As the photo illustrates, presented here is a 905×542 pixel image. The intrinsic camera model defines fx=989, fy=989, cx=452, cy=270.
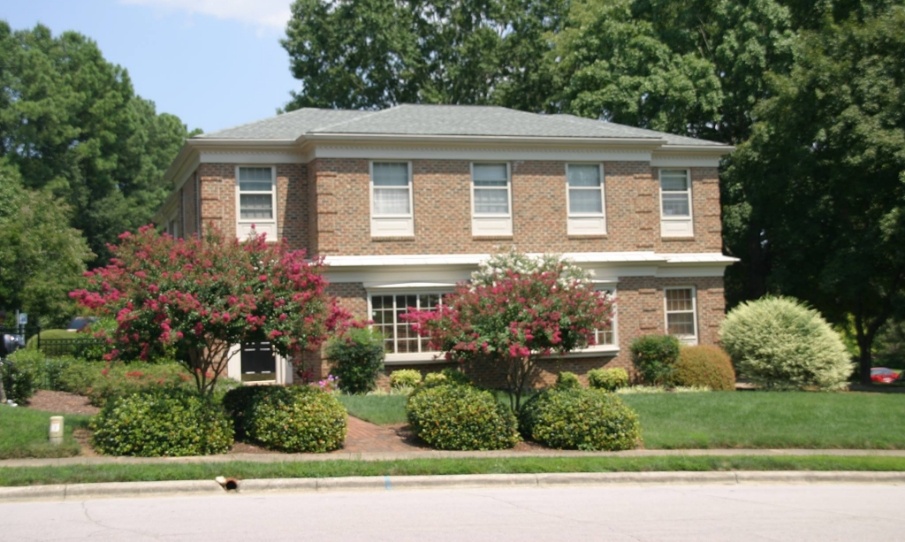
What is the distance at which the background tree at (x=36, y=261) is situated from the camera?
3266 cm

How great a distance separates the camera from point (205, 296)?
1438cm

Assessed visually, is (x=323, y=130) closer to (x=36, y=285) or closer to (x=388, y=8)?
(x=36, y=285)

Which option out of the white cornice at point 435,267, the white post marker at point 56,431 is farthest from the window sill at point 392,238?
the white post marker at point 56,431

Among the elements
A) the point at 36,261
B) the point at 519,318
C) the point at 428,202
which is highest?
the point at 428,202

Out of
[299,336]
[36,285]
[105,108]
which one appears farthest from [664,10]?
[105,108]

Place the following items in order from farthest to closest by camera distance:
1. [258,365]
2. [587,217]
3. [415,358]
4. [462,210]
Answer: [587,217] < [258,365] < [462,210] < [415,358]

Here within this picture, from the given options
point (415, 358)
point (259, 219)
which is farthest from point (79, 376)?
point (415, 358)

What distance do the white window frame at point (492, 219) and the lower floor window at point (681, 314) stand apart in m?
5.57

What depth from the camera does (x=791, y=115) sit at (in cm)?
3102

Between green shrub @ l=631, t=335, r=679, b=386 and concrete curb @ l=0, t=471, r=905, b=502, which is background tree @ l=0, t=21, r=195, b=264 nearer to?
green shrub @ l=631, t=335, r=679, b=386

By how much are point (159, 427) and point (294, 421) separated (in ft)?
6.35

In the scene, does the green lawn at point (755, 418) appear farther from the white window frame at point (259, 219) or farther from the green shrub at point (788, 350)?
the white window frame at point (259, 219)

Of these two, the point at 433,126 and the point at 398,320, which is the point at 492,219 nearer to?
the point at 433,126

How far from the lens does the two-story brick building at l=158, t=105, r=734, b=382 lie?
80.5ft
